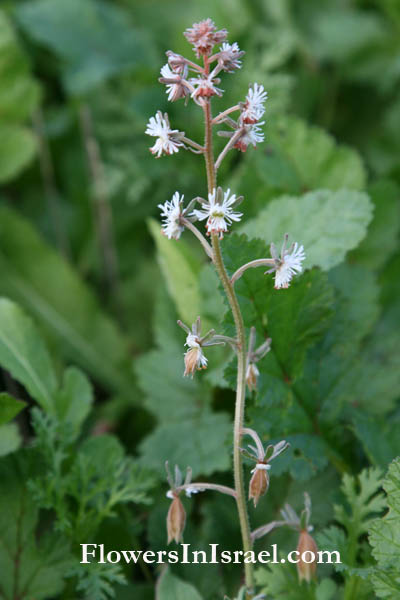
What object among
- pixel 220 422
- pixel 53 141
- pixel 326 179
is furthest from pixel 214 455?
pixel 53 141

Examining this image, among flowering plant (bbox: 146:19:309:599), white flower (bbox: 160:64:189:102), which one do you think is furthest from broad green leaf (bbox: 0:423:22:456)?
white flower (bbox: 160:64:189:102)

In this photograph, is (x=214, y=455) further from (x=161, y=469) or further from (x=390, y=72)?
(x=390, y=72)

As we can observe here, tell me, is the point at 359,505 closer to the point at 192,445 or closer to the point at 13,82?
the point at 192,445

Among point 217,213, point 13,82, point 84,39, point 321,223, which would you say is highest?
point 84,39

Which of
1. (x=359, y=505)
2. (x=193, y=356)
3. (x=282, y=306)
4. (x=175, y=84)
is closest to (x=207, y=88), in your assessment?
(x=175, y=84)

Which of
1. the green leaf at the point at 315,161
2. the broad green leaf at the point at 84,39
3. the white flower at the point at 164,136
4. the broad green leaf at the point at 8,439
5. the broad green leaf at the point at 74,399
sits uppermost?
the broad green leaf at the point at 84,39

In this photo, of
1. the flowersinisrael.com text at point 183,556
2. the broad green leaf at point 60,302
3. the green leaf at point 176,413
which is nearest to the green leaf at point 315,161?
the green leaf at point 176,413

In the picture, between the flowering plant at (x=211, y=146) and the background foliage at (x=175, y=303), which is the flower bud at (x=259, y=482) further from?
the background foliage at (x=175, y=303)
